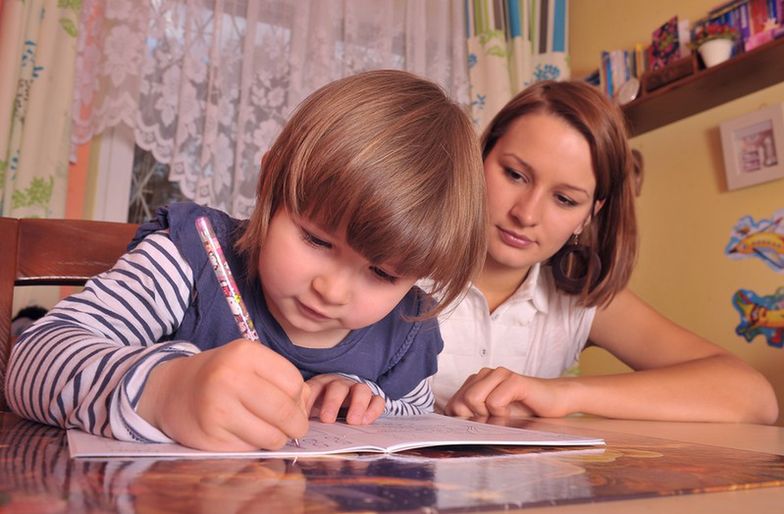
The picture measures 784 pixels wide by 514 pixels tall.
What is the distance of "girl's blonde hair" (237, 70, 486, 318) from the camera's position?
678 mm


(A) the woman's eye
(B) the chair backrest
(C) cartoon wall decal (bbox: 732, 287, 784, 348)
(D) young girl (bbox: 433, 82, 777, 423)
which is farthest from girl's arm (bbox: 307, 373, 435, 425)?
(C) cartoon wall decal (bbox: 732, 287, 784, 348)

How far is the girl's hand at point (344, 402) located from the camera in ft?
2.22

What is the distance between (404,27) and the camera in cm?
264

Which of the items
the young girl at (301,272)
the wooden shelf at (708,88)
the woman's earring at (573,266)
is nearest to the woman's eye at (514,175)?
the woman's earring at (573,266)

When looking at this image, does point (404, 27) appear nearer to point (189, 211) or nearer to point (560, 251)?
point (560, 251)

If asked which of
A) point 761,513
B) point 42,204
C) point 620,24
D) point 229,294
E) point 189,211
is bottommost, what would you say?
point 761,513

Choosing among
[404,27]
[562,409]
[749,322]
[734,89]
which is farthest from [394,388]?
[404,27]

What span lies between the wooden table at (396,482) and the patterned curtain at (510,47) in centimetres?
226

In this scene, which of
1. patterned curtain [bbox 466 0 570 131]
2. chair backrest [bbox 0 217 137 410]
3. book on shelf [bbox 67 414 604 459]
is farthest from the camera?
patterned curtain [bbox 466 0 570 131]

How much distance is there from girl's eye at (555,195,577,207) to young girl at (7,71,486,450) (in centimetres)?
47

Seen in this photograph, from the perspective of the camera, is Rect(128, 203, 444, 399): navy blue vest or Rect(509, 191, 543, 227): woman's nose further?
Rect(509, 191, 543, 227): woman's nose

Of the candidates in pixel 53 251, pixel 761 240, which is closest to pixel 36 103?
pixel 53 251

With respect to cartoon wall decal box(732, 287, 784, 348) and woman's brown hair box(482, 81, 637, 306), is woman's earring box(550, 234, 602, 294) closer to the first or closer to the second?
woman's brown hair box(482, 81, 637, 306)

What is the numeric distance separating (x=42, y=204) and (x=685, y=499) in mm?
2009
